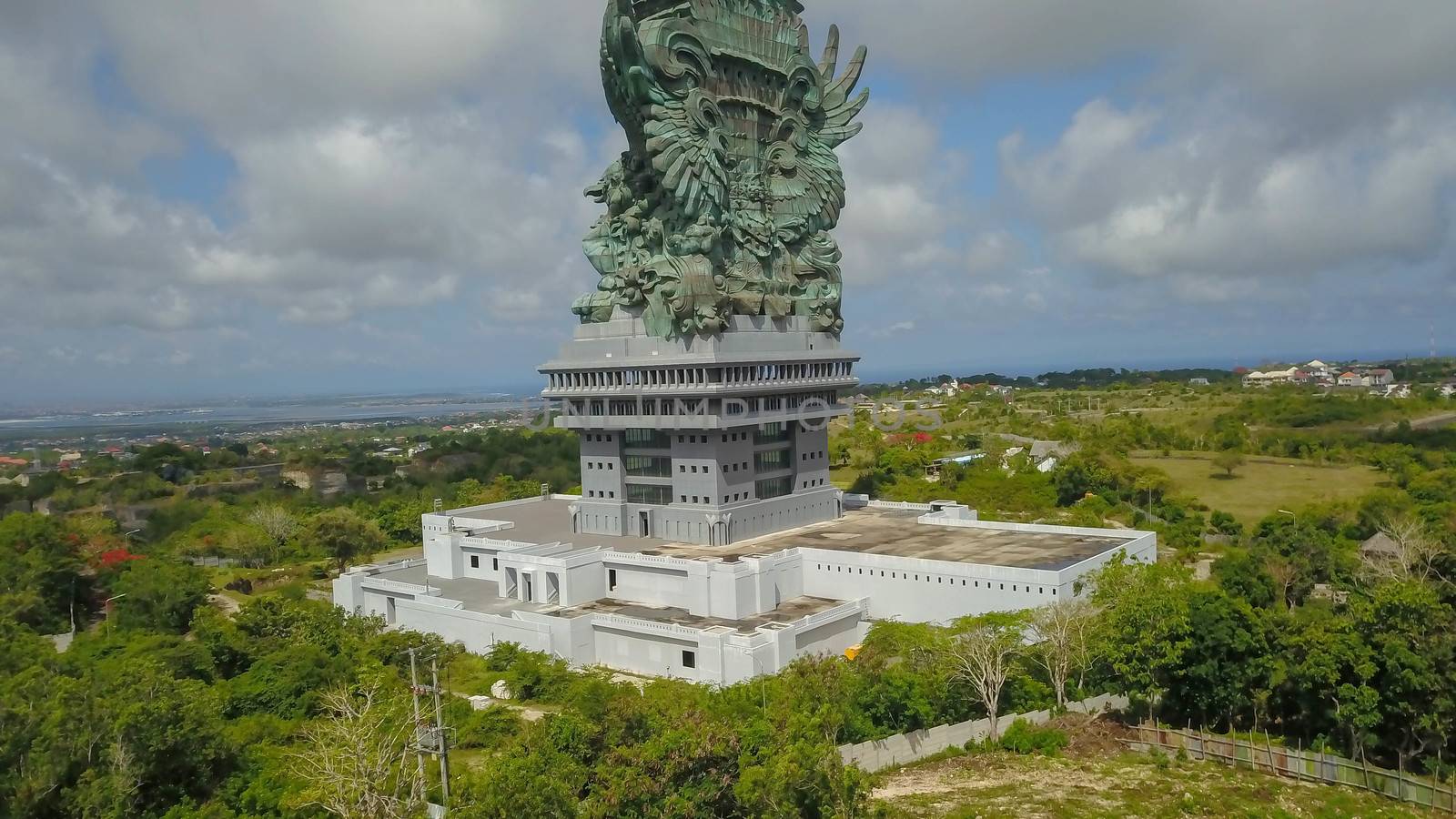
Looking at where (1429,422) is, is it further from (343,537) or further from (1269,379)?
(343,537)

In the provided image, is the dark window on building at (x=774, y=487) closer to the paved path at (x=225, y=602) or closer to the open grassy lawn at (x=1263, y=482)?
the paved path at (x=225, y=602)

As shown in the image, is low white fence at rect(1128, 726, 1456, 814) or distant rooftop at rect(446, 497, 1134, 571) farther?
distant rooftop at rect(446, 497, 1134, 571)

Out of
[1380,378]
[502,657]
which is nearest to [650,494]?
[502,657]

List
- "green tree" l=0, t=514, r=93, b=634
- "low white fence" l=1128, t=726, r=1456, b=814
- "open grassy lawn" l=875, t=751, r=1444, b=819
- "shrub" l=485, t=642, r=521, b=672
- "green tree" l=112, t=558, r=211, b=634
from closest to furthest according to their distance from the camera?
1. "open grassy lawn" l=875, t=751, r=1444, b=819
2. "low white fence" l=1128, t=726, r=1456, b=814
3. "shrub" l=485, t=642, r=521, b=672
4. "green tree" l=112, t=558, r=211, b=634
5. "green tree" l=0, t=514, r=93, b=634

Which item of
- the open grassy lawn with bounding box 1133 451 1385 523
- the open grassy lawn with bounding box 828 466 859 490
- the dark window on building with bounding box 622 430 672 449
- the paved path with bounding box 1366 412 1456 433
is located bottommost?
the open grassy lawn with bounding box 1133 451 1385 523

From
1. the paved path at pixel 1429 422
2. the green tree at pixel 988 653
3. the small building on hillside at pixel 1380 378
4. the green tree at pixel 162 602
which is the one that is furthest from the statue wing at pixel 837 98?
the small building on hillside at pixel 1380 378

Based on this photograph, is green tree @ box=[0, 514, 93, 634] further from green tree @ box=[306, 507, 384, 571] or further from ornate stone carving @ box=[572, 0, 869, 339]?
ornate stone carving @ box=[572, 0, 869, 339]

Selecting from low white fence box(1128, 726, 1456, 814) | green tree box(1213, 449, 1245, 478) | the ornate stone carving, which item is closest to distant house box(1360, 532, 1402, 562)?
low white fence box(1128, 726, 1456, 814)

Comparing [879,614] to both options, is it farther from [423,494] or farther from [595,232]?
[423,494]
